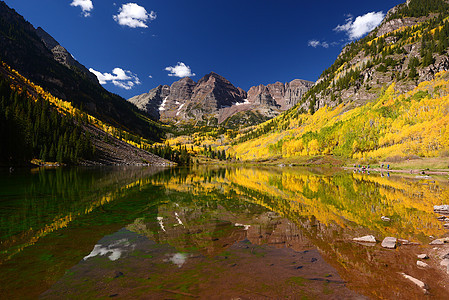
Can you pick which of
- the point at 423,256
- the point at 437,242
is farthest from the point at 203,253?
the point at 437,242

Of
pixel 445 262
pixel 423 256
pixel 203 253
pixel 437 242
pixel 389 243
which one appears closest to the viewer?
pixel 445 262

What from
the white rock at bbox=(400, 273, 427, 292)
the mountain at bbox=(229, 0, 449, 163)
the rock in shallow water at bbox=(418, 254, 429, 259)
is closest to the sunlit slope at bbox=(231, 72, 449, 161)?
the mountain at bbox=(229, 0, 449, 163)

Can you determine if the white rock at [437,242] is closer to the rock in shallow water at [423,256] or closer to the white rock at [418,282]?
the rock in shallow water at [423,256]

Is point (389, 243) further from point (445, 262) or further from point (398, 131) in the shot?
point (398, 131)

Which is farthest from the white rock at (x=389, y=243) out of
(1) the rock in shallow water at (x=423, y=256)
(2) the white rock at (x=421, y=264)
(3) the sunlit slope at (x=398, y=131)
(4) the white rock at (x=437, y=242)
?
(3) the sunlit slope at (x=398, y=131)

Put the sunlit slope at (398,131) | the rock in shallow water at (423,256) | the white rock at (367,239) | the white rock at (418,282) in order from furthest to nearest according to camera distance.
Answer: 1. the sunlit slope at (398,131)
2. the white rock at (367,239)
3. the rock in shallow water at (423,256)
4. the white rock at (418,282)

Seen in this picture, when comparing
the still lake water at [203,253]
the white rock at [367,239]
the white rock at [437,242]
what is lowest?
the still lake water at [203,253]

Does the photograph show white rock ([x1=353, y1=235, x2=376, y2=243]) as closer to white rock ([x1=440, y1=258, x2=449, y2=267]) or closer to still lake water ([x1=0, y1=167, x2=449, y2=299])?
still lake water ([x1=0, y1=167, x2=449, y2=299])

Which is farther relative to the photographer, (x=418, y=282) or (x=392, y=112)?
(x=392, y=112)

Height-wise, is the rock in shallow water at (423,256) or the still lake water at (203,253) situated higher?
the rock in shallow water at (423,256)

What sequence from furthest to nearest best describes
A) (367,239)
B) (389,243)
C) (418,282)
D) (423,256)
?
(367,239) → (389,243) → (423,256) → (418,282)

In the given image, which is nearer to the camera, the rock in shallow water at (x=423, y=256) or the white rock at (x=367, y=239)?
the rock in shallow water at (x=423, y=256)

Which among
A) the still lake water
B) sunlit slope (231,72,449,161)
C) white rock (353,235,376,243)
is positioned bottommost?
the still lake water

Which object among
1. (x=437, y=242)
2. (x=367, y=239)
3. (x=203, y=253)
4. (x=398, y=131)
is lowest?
(x=203, y=253)
